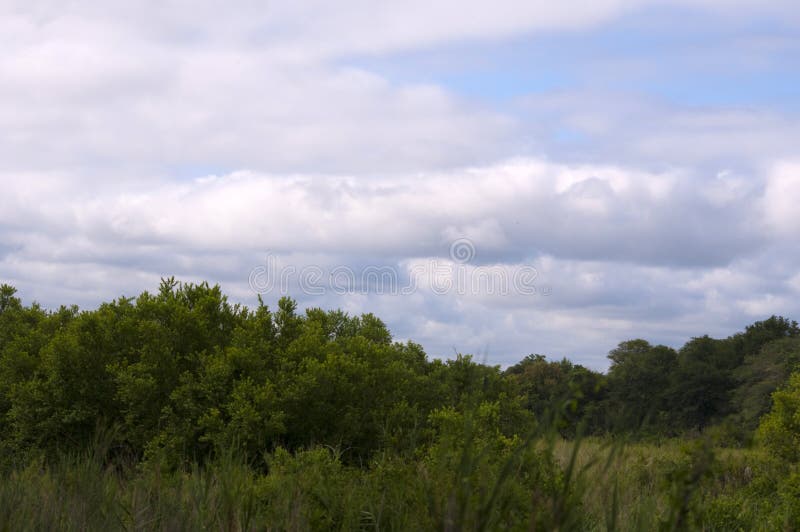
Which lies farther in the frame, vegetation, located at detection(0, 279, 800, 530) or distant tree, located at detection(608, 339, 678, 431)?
distant tree, located at detection(608, 339, 678, 431)

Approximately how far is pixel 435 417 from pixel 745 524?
4.45 metres

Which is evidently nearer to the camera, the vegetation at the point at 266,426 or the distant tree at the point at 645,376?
the vegetation at the point at 266,426

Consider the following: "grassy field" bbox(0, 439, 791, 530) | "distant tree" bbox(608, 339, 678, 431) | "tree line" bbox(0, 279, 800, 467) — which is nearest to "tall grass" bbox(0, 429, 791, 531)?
"grassy field" bbox(0, 439, 791, 530)

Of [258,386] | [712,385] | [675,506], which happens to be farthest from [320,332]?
[712,385]

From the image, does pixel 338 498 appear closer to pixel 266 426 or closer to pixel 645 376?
pixel 266 426

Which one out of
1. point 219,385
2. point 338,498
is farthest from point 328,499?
point 219,385

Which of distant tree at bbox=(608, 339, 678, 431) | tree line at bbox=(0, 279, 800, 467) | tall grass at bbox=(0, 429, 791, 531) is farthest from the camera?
Answer: distant tree at bbox=(608, 339, 678, 431)

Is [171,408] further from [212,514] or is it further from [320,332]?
[212,514]

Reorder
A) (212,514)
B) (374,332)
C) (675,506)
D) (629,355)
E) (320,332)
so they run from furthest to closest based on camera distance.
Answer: (629,355) < (374,332) < (320,332) < (212,514) < (675,506)

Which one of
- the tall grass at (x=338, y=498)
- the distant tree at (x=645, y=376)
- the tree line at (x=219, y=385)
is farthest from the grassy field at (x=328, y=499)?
the distant tree at (x=645, y=376)

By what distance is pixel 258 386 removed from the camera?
11641 millimetres

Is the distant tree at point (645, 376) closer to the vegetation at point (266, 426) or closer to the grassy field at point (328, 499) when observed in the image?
the vegetation at point (266, 426)

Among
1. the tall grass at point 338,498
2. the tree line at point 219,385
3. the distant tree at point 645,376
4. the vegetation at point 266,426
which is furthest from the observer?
the distant tree at point 645,376

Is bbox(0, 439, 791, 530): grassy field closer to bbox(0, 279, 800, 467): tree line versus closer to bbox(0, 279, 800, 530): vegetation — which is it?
bbox(0, 279, 800, 530): vegetation
